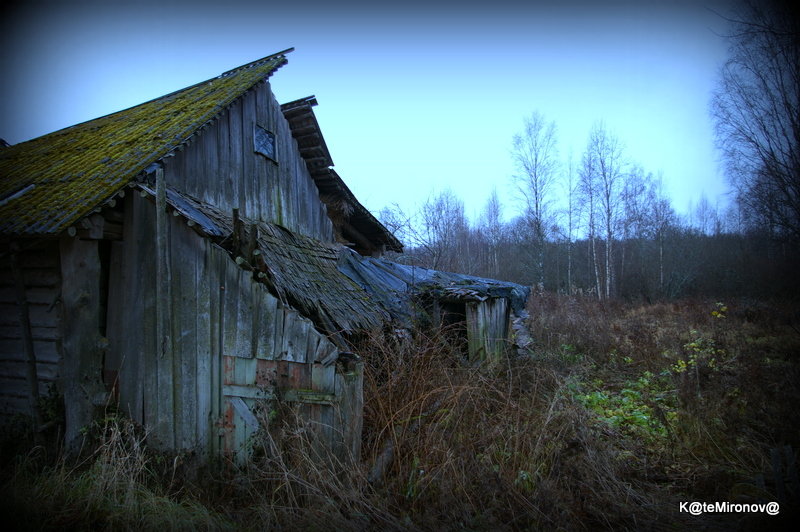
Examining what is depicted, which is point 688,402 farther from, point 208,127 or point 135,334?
point 208,127

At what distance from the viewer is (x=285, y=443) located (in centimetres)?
425

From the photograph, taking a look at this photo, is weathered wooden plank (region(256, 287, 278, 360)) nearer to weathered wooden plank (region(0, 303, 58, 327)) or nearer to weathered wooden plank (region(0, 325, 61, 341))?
weathered wooden plank (region(0, 325, 61, 341))

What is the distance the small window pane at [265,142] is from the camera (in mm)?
7527

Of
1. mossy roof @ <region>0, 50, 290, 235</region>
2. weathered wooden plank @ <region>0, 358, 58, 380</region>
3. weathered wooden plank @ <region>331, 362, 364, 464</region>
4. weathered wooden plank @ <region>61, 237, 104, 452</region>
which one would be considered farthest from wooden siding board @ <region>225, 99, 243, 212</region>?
weathered wooden plank @ <region>331, 362, 364, 464</region>

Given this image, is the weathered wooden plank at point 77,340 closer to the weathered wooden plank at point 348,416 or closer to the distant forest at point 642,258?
the weathered wooden plank at point 348,416

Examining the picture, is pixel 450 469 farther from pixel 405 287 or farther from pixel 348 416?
pixel 405 287

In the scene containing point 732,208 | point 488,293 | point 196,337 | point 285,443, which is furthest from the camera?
point 732,208

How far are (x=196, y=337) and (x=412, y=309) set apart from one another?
4324mm

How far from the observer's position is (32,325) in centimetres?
538

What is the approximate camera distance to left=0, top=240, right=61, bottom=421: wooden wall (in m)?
5.21

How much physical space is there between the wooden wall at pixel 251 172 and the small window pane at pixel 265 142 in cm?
11

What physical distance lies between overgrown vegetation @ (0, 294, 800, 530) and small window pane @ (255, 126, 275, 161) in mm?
4754

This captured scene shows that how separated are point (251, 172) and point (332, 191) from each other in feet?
9.72

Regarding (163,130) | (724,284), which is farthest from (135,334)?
(724,284)
